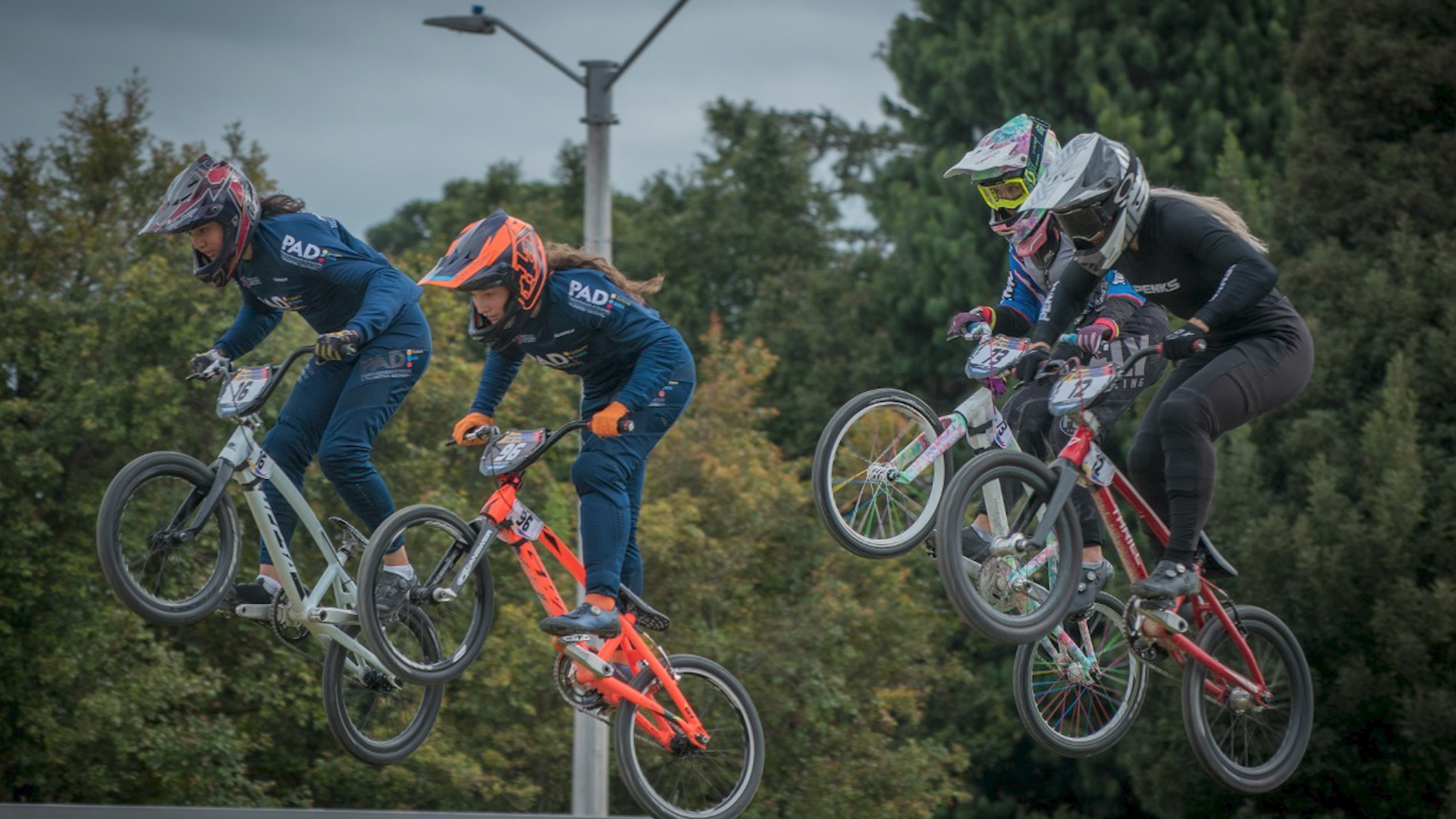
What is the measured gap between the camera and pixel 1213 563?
878 cm

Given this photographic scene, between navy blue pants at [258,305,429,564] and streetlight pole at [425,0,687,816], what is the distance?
16.4 ft

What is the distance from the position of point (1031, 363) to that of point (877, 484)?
1.03 metres

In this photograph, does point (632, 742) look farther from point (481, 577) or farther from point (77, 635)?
point (77, 635)

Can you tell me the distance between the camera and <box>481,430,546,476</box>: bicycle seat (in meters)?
8.52

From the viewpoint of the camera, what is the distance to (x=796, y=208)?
3669cm

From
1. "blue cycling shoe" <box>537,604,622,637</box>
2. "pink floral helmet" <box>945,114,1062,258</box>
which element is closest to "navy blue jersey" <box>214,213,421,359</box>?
"blue cycling shoe" <box>537,604,622,637</box>

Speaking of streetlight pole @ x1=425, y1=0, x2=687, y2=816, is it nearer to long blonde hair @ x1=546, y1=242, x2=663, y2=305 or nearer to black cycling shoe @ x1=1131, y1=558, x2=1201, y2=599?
long blonde hair @ x1=546, y1=242, x2=663, y2=305

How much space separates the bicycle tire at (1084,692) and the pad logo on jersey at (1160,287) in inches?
64.2

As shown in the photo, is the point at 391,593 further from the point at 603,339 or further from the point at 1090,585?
the point at 1090,585

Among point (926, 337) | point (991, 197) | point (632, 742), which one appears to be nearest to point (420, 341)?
point (632, 742)

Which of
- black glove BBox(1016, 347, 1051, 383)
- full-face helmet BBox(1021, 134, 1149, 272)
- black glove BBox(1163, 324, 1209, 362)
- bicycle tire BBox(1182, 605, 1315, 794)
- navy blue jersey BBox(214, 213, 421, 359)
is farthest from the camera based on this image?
bicycle tire BBox(1182, 605, 1315, 794)

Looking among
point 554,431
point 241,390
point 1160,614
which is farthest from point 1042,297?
point 241,390

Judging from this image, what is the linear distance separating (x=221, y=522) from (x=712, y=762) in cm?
278

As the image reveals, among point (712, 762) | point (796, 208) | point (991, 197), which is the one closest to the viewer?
point (991, 197)
